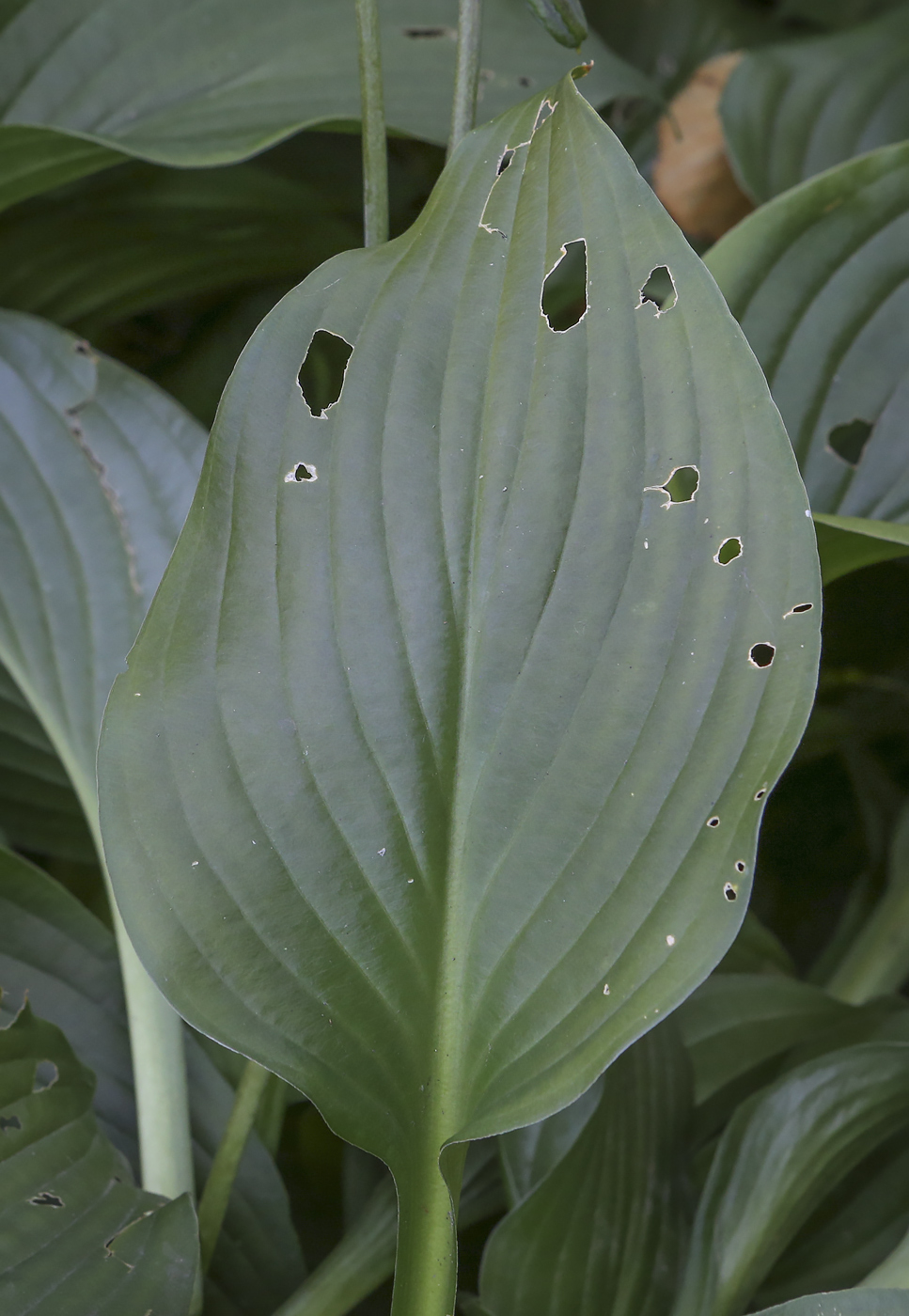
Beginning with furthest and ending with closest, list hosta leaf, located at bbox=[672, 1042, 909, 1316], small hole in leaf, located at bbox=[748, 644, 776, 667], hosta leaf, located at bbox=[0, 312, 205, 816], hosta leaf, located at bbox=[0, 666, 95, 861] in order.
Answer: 1. hosta leaf, located at bbox=[0, 666, 95, 861]
2. hosta leaf, located at bbox=[0, 312, 205, 816]
3. hosta leaf, located at bbox=[672, 1042, 909, 1316]
4. small hole in leaf, located at bbox=[748, 644, 776, 667]

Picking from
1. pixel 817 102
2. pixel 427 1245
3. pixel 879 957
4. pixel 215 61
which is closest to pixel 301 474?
pixel 427 1245

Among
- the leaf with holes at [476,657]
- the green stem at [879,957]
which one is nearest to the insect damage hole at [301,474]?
the leaf with holes at [476,657]

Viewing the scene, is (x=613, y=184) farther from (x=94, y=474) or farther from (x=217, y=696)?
(x=94, y=474)

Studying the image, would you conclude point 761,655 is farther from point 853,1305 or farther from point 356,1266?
point 356,1266

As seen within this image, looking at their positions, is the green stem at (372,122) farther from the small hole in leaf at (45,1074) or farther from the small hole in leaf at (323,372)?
the small hole in leaf at (45,1074)

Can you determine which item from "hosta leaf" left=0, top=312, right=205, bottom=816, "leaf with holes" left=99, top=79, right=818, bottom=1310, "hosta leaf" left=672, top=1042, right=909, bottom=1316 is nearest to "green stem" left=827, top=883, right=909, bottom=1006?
"hosta leaf" left=672, top=1042, right=909, bottom=1316

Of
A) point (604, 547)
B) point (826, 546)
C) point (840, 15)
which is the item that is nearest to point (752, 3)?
point (840, 15)

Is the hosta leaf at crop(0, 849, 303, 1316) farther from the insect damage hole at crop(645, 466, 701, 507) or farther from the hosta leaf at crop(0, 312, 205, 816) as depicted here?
the insect damage hole at crop(645, 466, 701, 507)
